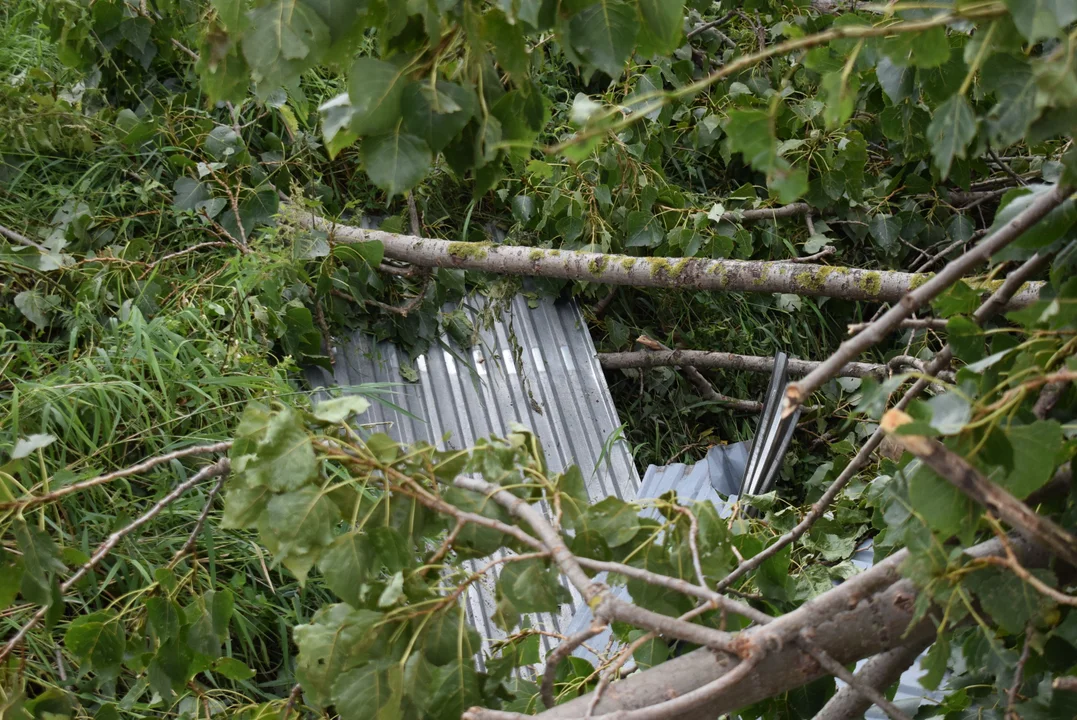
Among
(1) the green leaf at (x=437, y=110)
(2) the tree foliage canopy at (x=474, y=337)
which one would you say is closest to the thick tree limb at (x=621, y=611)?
(2) the tree foliage canopy at (x=474, y=337)

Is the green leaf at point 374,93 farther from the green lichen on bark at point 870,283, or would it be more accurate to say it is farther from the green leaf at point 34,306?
the green leaf at point 34,306

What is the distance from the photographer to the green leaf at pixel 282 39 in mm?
1028

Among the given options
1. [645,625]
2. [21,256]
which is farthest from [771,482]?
[21,256]

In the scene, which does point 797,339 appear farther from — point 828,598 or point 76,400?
point 828,598

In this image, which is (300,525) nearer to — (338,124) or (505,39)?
(338,124)

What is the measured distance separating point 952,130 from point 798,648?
0.56 m

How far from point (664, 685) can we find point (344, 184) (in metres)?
2.84

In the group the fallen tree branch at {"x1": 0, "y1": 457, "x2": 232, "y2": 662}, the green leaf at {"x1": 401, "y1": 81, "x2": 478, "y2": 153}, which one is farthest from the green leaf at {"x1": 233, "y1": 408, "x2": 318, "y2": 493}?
the green leaf at {"x1": 401, "y1": 81, "x2": 478, "y2": 153}

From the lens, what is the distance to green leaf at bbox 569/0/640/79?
1.01 metres

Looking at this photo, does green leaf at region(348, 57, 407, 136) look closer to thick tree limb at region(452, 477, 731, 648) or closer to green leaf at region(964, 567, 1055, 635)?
thick tree limb at region(452, 477, 731, 648)

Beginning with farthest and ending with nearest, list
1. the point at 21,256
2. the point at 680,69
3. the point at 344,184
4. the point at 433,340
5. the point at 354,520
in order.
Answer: the point at 680,69
the point at 344,184
the point at 433,340
the point at 21,256
the point at 354,520

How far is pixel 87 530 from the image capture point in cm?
220

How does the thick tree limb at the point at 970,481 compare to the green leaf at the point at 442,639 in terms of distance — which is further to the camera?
the green leaf at the point at 442,639

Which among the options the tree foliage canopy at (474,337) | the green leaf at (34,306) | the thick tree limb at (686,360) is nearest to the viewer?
the tree foliage canopy at (474,337)
